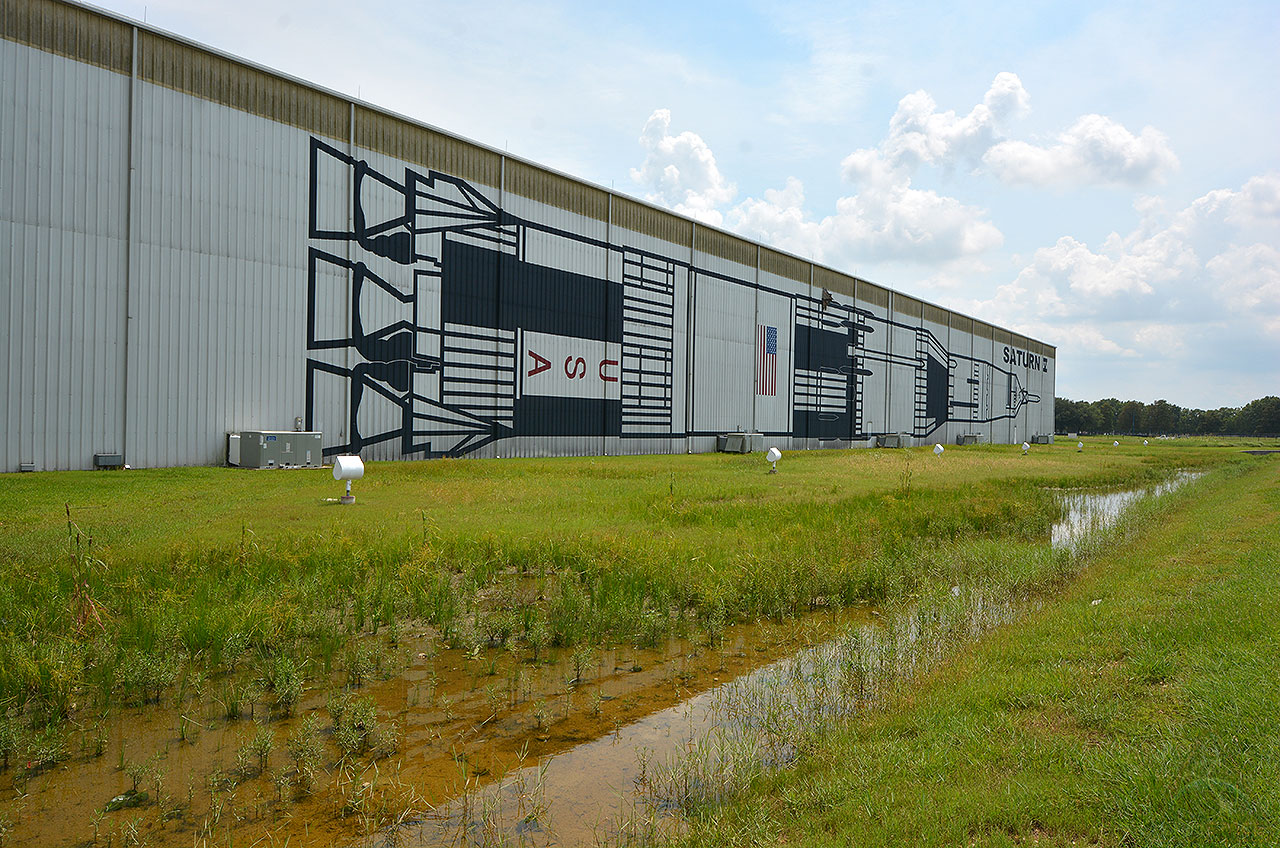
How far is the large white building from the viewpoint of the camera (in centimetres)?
1780

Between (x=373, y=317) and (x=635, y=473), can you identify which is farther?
(x=373, y=317)

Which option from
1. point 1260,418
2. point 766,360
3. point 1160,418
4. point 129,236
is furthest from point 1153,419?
point 129,236

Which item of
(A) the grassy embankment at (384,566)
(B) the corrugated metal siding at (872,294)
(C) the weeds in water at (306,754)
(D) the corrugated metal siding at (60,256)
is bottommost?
(C) the weeds in water at (306,754)

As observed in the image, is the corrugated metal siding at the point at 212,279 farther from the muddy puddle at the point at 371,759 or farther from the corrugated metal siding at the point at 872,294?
the corrugated metal siding at the point at 872,294

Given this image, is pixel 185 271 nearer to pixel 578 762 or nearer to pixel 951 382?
pixel 578 762

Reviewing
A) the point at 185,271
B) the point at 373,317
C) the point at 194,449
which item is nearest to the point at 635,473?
the point at 373,317

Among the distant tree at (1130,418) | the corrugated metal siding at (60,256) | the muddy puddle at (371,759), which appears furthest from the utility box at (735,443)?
the distant tree at (1130,418)

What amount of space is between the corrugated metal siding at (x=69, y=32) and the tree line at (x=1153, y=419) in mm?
143585

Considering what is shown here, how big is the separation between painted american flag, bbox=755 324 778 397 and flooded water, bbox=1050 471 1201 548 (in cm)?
1907

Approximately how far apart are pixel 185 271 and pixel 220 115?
15.0 ft

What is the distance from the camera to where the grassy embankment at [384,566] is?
592 cm

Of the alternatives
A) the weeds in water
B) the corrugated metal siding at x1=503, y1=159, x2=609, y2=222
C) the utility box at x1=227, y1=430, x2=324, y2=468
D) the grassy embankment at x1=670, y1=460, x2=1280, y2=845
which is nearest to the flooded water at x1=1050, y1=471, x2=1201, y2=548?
the grassy embankment at x1=670, y1=460, x2=1280, y2=845

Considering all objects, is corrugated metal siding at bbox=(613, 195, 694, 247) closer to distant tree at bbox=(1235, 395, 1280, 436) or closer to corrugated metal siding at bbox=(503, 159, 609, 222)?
corrugated metal siding at bbox=(503, 159, 609, 222)

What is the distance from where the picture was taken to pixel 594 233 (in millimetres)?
31859
